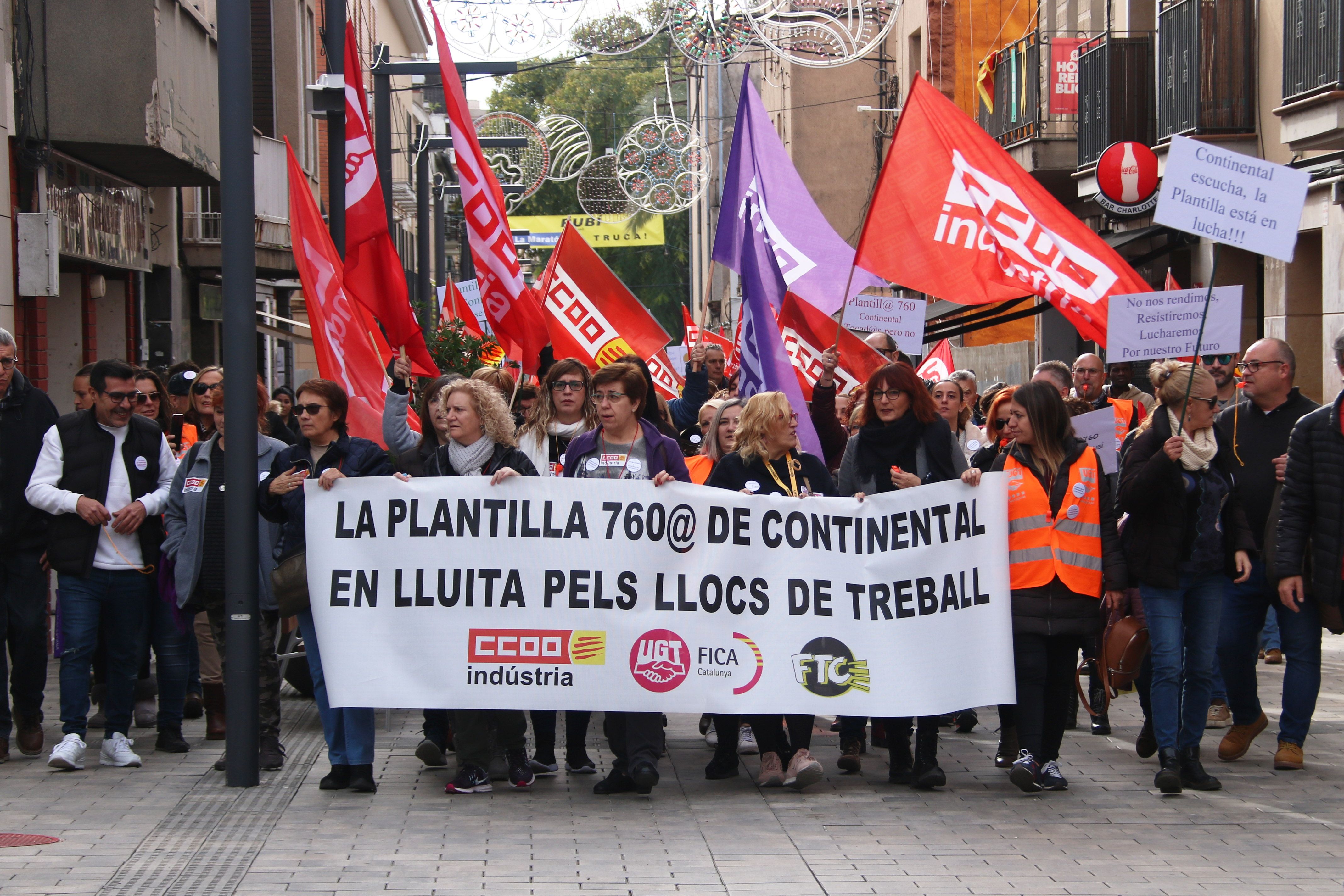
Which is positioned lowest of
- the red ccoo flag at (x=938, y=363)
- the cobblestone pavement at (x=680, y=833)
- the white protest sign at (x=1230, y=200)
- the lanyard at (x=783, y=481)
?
the cobblestone pavement at (x=680, y=833)

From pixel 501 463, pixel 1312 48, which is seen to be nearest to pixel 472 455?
pixel 501 463

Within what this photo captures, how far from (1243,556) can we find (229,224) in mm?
4835

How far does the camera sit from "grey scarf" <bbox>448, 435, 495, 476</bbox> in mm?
7121

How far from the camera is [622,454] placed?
724 cm

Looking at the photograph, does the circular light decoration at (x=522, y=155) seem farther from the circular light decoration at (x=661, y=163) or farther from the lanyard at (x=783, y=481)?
the lanyard at (x=783, y=481)

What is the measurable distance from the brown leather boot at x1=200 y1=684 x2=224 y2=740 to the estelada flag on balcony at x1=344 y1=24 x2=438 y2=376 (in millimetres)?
2182

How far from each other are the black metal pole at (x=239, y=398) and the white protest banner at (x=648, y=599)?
33cm

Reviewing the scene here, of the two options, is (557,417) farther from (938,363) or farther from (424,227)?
(424,227)

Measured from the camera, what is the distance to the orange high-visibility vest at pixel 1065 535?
6.92 m

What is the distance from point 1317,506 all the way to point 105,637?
585cm

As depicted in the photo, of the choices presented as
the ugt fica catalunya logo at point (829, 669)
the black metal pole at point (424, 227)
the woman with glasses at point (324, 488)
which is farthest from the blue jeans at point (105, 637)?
the black metal pole at point (424, 227)

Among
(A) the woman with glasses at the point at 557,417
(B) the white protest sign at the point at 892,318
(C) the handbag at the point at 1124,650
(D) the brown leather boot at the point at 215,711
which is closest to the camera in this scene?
(C) the handbag at the point at 1124,650

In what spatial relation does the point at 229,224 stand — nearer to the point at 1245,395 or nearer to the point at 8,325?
the point at 1245,395

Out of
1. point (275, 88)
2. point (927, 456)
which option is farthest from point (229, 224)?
point (275, 88)
